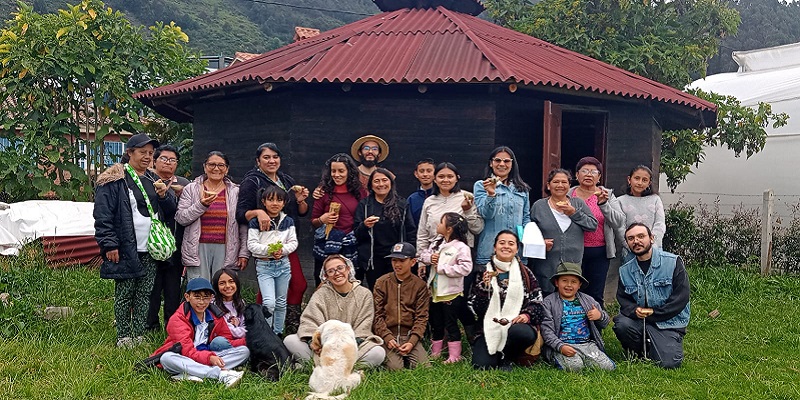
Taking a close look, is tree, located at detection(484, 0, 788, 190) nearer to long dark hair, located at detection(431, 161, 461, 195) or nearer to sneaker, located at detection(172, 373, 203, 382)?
long dark hair, located at detection(431, 161, 461, 195)

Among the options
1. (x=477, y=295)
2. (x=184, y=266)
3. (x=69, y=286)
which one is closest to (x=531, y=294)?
(x=477, y=295)

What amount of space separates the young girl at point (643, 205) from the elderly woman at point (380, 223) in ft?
6.57

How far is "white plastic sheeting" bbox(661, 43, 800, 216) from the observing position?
13.2 meters

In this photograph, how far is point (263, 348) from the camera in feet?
15.4

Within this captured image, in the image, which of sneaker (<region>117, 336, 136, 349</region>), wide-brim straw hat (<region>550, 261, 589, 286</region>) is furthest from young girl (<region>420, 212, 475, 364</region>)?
sneaker (<region>117, 336, 136, 349</region>)

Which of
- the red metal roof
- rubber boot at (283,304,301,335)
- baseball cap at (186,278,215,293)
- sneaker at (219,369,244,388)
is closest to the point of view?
sneaker at (219,369,244,388)

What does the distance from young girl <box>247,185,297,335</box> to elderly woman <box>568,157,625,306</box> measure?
2.46 m

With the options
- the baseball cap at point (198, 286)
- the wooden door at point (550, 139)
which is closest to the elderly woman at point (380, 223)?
the baseball cap at point (198, 286)

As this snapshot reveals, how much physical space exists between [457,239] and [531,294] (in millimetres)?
699

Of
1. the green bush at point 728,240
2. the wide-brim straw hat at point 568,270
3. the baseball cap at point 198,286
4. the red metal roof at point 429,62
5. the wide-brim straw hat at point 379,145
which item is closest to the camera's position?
the baseball cap at point 198,286

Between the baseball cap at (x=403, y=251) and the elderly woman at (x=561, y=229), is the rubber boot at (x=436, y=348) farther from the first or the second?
the elderly woman at (x=561, y=229)

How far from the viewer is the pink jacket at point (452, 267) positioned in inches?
194

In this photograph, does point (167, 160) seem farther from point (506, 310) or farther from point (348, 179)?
point (506, 310)

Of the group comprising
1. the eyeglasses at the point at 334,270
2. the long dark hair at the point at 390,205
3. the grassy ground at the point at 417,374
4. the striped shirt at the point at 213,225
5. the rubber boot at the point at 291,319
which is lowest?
the grassy ground at the point at 417,374
